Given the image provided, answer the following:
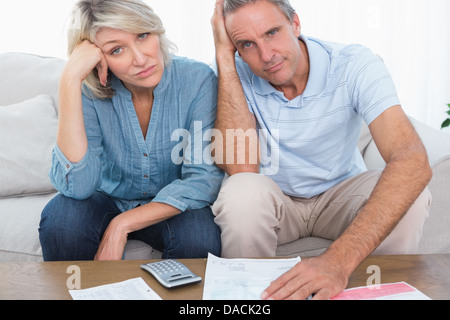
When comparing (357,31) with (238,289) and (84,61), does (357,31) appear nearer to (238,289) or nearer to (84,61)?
(84,61)

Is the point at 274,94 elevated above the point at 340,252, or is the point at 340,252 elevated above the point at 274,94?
the point at 274,94

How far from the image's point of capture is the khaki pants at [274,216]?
4.20 ft

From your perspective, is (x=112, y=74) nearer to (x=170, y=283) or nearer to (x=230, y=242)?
(x=230, y=242)

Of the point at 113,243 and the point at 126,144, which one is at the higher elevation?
the point at 126,144

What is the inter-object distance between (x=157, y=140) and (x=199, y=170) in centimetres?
16

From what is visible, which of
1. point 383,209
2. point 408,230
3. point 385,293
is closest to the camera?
point 385,293

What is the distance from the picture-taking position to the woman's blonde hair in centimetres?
131

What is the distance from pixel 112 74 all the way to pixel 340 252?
0.91 metres

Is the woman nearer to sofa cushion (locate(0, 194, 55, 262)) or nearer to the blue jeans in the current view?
the blue jeans

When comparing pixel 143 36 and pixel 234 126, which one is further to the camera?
pixel 234 126

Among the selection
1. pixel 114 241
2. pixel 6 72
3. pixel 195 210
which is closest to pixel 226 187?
pixel 195 210

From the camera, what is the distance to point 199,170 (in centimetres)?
146

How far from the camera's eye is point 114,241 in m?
1.31

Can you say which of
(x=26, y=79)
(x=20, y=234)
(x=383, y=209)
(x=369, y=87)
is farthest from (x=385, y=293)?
(x=26, y=79)
